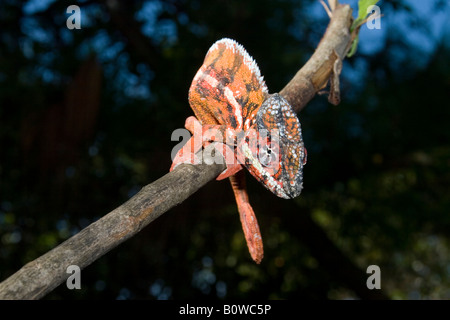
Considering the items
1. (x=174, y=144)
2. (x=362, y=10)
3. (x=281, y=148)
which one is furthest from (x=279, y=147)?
(x=174, y=144)

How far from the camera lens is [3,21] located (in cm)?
282

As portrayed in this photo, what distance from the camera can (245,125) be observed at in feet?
2.78

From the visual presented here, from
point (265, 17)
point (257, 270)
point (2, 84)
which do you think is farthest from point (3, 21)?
point (257, 270)

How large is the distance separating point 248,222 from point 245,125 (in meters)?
0.19

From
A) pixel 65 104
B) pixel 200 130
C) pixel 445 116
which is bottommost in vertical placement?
pixel 200 130

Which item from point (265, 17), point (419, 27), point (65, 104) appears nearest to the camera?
point (65, 104)

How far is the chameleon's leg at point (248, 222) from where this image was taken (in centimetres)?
87

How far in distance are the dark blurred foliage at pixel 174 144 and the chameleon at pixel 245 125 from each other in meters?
1.66

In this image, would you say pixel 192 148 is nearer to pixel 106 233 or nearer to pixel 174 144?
pixel 106 233

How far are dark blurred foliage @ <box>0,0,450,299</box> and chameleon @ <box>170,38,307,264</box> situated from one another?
1657mm

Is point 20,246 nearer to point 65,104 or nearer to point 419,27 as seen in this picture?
point 65,104

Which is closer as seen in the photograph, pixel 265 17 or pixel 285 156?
pixel 285 156

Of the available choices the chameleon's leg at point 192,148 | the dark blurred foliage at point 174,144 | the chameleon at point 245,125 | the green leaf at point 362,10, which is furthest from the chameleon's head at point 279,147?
the dark blurred foliage at point 174,144

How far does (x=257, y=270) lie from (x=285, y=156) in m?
2.74
